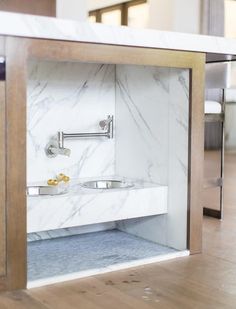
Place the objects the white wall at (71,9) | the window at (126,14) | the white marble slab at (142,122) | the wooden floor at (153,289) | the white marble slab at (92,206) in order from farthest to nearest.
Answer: the window at (126,14), the white wall at (71,9), the white marble slab at (142,122), the white marble slab at (92,206), the wooden floor at (153,289)

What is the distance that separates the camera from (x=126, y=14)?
8391 mm

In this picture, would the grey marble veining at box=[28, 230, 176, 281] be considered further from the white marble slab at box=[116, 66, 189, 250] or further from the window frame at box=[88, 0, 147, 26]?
the window frame at box=[88, 0, 147, 26]

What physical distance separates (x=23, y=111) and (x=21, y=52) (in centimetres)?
22

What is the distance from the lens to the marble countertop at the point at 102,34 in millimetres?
1984

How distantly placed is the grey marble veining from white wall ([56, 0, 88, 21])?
2.37 metres

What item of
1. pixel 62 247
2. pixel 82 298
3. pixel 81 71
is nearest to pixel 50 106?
pixel 81 71

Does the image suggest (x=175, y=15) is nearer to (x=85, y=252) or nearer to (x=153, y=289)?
(x=85, y=252)

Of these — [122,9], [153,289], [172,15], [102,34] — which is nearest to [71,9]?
[172,15]

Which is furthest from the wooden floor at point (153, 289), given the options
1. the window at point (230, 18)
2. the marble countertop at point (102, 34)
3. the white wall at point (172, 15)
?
the window at point (230, 18)

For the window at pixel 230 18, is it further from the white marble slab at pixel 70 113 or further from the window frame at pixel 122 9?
the white marble slab at pixel 70 113

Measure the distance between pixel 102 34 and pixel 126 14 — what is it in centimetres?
641

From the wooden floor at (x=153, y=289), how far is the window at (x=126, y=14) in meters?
5.93

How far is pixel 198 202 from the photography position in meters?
2.58

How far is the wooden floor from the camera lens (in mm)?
1928
